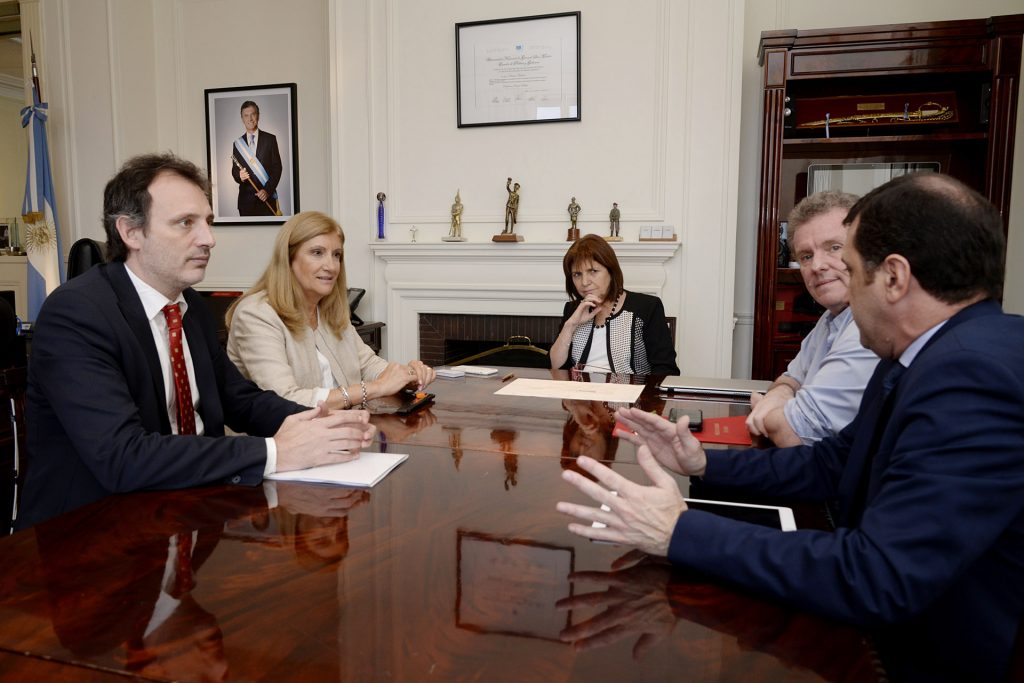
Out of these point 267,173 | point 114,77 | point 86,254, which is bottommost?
point 86,254

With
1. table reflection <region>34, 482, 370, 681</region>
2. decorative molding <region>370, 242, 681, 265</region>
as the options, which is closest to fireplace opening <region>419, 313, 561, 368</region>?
decorative molding <region>370, 242, 681, 265</region>

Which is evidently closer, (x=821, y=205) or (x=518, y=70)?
(x=821, y=205)

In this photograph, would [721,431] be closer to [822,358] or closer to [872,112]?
[822,358]

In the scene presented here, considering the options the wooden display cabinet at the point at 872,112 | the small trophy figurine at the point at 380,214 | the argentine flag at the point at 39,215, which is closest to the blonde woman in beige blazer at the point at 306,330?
the small trophy figurine at the point at 380,214

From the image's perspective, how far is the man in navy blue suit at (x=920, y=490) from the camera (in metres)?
0.82

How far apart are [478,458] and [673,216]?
9.79ft

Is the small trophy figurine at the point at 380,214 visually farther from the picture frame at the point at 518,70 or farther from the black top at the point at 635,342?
the black top at the point at 635,342

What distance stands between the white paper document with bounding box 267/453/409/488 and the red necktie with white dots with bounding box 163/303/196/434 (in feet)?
1.67

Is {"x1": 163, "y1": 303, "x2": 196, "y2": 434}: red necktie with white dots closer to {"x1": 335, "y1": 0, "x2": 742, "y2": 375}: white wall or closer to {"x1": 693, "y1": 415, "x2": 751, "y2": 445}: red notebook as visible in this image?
{"x1": 693, "y1": 415, "x2": 751, "y2": 445}: red notebook

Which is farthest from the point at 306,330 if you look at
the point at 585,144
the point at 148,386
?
the point at 585,144

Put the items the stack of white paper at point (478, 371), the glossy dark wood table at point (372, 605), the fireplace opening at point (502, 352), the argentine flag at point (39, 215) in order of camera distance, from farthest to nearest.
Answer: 1. the argentine flag at point (39, 215)
2. the fireplace opening at point (502, 352)
3. the stack of white paper at point (478, 371)
4. the glossy dark wood table at point (372, 605)

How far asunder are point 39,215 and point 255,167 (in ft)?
5.03

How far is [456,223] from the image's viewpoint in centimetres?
446

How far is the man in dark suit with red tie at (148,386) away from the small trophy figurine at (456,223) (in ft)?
8.59
